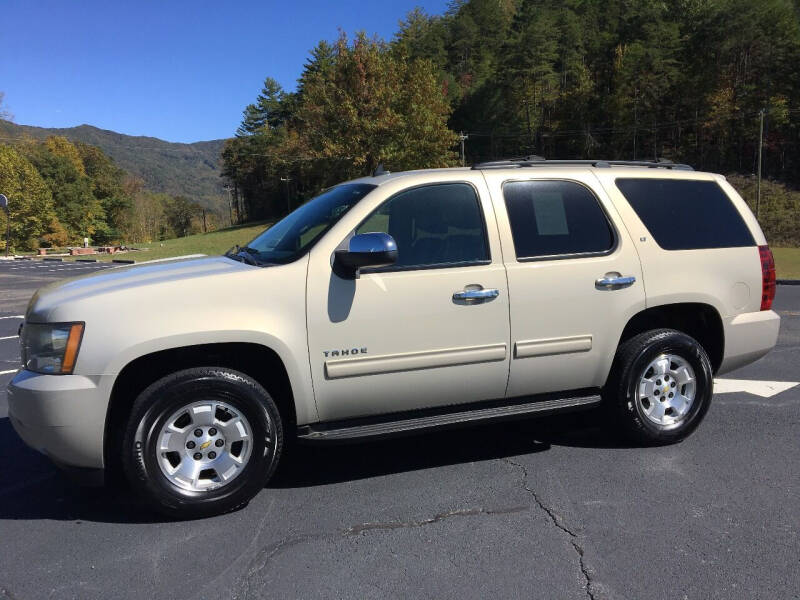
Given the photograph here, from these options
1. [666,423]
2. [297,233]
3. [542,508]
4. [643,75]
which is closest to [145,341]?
[297,233]

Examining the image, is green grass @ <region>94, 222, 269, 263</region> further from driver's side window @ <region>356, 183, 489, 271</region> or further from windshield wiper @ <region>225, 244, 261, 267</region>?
driver's side window @ <region>356, 183, 489, 271</region>

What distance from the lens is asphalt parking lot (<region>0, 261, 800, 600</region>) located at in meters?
2.77

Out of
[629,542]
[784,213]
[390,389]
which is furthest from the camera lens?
[784,213]

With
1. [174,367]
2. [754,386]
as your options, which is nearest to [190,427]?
[174,367]

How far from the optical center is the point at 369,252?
3.40 m

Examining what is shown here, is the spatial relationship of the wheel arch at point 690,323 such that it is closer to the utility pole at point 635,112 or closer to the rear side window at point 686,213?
the rear side window at point 686,213

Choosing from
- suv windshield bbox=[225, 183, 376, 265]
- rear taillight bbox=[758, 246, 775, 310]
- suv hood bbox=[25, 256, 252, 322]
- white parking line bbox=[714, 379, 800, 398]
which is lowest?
white parking line bbox=[714, 379, 800, 398]

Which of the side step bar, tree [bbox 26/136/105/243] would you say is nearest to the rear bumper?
the side step bar

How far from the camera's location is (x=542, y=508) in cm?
347

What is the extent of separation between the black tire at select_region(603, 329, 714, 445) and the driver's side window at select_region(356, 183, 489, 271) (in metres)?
1.25

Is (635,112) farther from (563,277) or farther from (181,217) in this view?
(181,217)

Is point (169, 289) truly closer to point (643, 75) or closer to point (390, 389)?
point (390, 389)

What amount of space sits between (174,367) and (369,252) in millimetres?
1258

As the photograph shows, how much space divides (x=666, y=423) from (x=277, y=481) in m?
2.66
